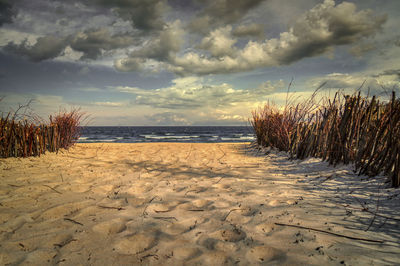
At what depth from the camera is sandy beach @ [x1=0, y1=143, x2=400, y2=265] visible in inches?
58.0

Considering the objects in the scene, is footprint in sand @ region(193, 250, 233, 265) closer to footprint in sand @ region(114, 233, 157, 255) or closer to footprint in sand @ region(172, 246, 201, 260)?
footprint in sand @ region(172, 246, 201, 260)

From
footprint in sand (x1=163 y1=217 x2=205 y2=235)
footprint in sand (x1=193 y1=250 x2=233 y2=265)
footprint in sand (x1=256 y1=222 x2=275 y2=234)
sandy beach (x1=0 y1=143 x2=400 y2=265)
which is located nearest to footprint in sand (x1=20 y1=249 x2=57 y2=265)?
sandy beach (x1=0 y1=143 x2=400 y2=265)

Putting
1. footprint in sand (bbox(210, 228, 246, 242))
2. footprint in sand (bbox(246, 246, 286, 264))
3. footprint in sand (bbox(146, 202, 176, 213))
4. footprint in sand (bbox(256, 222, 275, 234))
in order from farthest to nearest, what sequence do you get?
1. footprint in sand (bbox(146, 202, 176, 213))
2. footprint in sand (bbox(256, 222, 275, 234))
3. footprint in sand (bbox(210, 228, 246, 242))
4. footprint in sand (bbox(246, 246, 286, 264))

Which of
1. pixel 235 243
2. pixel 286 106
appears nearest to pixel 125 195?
pixel 235 243

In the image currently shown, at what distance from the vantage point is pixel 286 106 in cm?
604

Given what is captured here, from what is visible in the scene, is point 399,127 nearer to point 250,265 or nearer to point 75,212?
point 250,265

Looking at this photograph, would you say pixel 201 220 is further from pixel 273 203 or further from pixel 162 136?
pixel 162 136

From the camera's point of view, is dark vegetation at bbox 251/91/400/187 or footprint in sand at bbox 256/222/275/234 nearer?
footprint in sand at bbox 256/222/275/234

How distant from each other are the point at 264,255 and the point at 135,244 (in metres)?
0.98

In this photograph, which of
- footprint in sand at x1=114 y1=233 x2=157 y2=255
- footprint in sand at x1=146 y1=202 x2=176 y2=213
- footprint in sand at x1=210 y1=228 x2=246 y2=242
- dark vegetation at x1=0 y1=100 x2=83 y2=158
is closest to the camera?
footprint in sand at x1=114 y1=233 x2=157 y2=255

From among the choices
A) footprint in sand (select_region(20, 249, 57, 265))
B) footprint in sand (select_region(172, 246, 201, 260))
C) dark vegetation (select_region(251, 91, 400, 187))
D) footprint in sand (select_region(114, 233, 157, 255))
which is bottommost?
footprint in sand (select_region(172, 246, 201, 260))

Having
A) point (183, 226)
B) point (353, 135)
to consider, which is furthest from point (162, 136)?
point (183, 226)

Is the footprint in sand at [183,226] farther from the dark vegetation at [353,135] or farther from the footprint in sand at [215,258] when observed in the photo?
the dark vegetation at [353,135]

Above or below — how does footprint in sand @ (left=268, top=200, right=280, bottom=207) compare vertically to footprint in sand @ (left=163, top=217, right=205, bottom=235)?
above
